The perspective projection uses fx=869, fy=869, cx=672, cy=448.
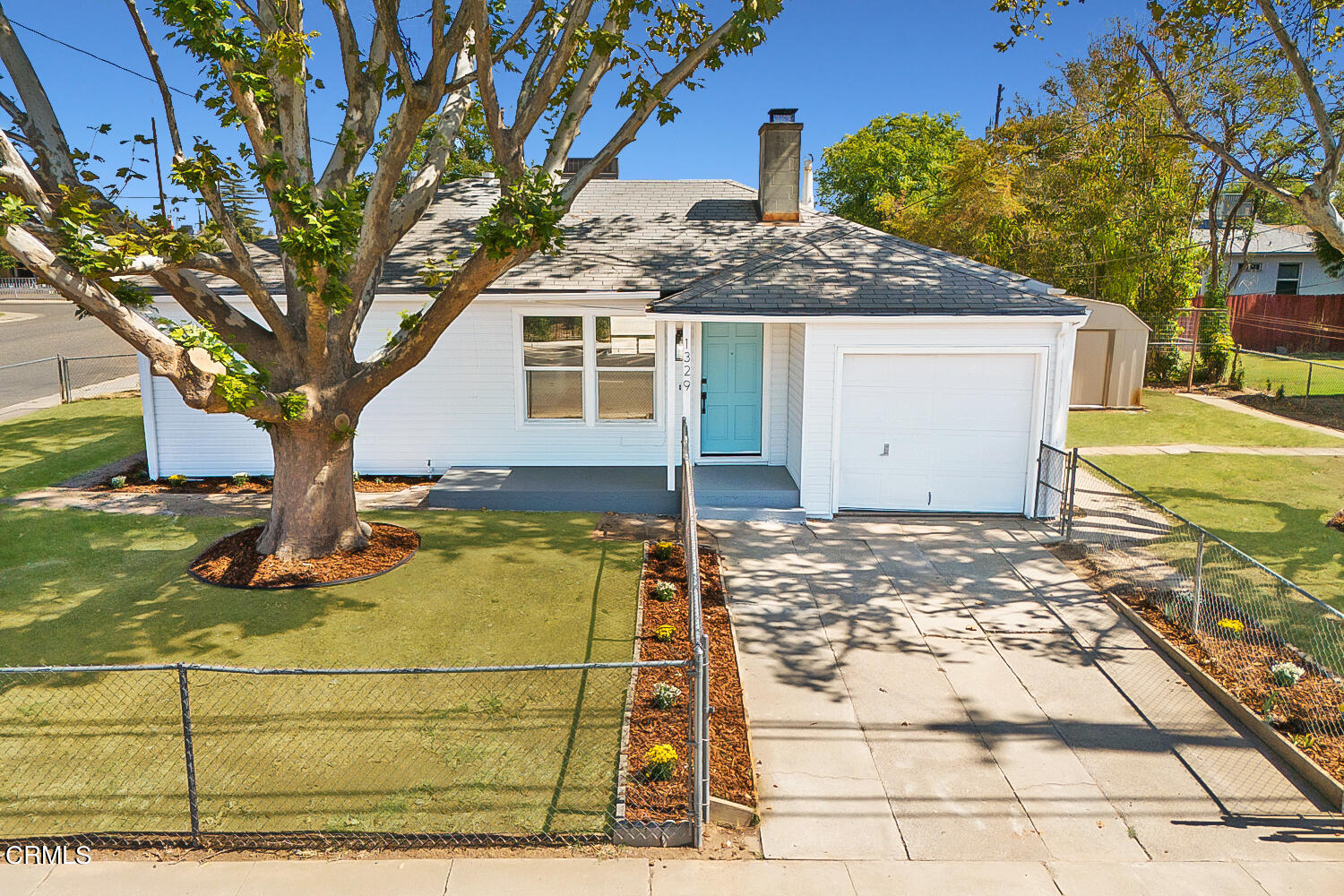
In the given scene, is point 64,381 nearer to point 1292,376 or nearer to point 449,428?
point 449,428

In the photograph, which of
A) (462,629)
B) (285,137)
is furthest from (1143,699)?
(285,137)

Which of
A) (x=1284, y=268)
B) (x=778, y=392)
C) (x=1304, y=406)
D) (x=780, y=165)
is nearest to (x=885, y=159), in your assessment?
(x=1284, y=268)

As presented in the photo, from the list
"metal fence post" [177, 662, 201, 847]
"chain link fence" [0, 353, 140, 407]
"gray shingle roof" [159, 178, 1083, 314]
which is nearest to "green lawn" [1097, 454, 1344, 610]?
"gray shingle roof" [159, 178, 1083, 314]

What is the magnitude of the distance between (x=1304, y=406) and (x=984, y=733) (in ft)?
59.9

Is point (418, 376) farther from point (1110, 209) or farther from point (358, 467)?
point (1110, 209)

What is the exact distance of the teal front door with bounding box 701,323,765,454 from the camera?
13.7m

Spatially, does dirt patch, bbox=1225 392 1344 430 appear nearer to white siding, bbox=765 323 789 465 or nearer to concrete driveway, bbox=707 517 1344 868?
white siding, bbox=765 323 789 465

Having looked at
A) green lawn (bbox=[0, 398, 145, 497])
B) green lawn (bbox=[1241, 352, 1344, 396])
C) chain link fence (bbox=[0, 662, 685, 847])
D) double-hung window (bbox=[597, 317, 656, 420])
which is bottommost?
chain link fence (bbox=[0, 662, 685, 847])

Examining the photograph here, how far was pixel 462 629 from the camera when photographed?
8.23m

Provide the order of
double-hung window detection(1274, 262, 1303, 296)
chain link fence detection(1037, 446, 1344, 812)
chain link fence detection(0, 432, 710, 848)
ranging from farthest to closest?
double-hung window detection(1274, 262, 1303, 296)
chain link fence detection(1037, 446, 1344, 812)
chain link fence detection(0, 432, 710, 848)

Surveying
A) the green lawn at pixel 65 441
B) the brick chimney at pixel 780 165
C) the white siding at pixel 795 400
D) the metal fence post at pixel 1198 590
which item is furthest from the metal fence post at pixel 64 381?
the metal fence post at pixel 1198 590

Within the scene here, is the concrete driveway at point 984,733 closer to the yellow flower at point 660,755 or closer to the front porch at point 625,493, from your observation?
the yellow flower at point 660,755

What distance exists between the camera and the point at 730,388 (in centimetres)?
1381

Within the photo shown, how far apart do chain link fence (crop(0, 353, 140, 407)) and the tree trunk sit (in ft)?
42.9
